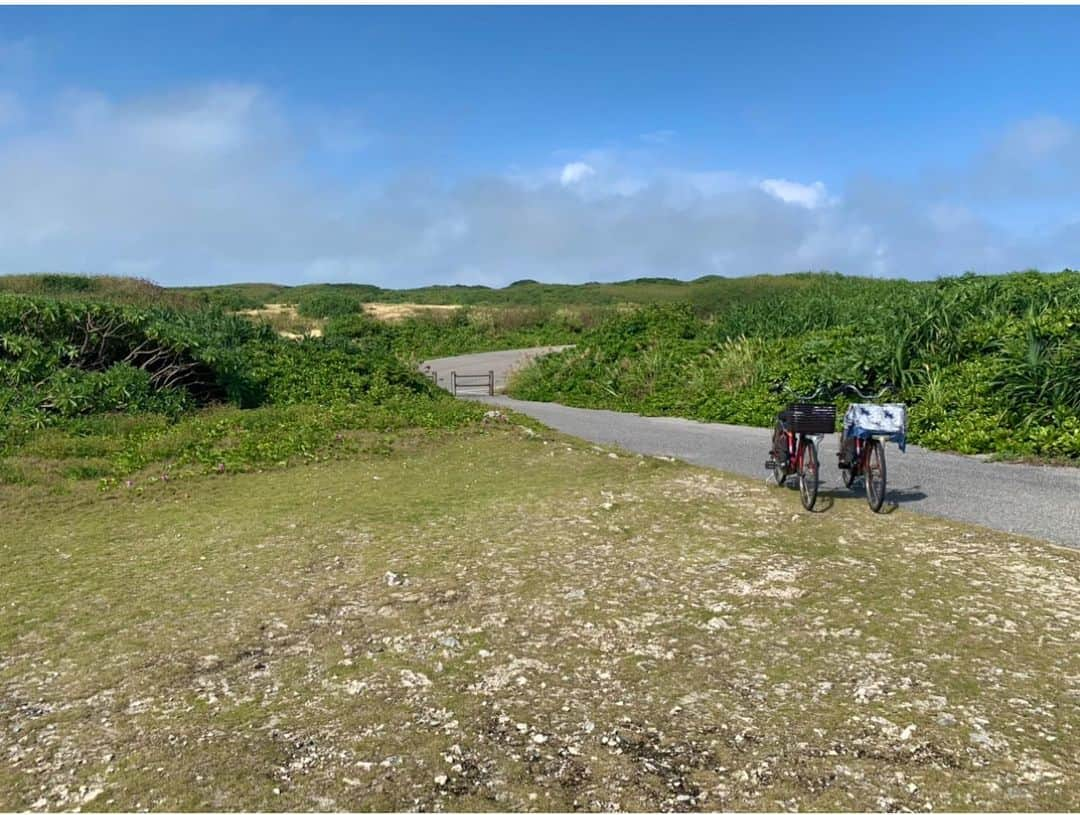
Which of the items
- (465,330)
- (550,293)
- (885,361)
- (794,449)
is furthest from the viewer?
(550,293)

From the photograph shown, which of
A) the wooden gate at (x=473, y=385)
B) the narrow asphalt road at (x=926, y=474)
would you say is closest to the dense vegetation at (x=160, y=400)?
the narrow asphalt road at (x=926, y=474)

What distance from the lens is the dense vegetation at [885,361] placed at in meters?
13.4

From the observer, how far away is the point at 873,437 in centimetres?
859

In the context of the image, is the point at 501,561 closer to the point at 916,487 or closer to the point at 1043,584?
the point at 1043,584

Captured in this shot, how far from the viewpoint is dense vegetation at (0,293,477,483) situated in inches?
473

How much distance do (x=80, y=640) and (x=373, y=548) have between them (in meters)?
2.57

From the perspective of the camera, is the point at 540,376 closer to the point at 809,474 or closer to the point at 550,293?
the point at 809,474

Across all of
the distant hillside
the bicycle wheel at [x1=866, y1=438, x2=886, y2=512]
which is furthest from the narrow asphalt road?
the distant hillside

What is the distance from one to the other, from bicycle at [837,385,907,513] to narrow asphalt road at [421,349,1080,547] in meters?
0.51

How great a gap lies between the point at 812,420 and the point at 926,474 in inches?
133

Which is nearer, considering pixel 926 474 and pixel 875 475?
pixel 875 475

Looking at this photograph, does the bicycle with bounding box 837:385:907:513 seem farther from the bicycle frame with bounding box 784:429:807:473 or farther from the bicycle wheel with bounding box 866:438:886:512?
the bicycle frame with bounding box 784:429:807:473

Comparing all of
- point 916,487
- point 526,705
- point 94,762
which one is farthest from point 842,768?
point 916,487

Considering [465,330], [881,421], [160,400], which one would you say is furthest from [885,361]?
[465,330]
